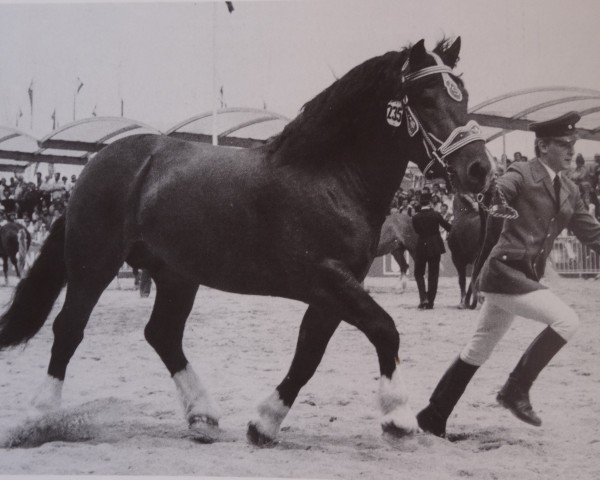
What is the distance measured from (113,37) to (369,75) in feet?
6.15

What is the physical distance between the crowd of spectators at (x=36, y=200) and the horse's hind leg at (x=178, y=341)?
97 cm

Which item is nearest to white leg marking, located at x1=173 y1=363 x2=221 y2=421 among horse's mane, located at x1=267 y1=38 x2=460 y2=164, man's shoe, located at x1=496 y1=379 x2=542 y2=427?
horse's mane, located at x1=267 y1=38 x2=460 y2=164

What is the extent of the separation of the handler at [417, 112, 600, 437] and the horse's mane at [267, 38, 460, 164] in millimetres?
663

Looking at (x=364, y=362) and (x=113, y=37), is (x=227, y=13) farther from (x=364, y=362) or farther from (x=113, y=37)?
(x=364, y=362)

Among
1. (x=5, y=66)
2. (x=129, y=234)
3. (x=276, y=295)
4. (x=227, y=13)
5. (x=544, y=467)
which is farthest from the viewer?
(x=5, y=66)

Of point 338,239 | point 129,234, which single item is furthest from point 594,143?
point 129,234

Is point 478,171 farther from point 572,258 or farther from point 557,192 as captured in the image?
point 572,258

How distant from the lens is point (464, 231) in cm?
352

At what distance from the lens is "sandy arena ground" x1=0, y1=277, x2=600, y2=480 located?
9.09ft

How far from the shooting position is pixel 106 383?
11.5 feet

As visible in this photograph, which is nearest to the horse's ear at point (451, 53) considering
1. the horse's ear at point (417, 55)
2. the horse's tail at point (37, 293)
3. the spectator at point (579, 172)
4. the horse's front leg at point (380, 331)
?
the horse's ear at point (417, 55)

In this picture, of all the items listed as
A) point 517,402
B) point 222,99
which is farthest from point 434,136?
point 222,99

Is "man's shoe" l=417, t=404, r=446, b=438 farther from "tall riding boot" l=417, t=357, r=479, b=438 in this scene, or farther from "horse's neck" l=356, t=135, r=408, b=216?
"horse's neck" l=356, t=135, r=408, b=216

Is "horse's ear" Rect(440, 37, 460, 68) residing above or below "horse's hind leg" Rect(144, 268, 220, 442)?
above
